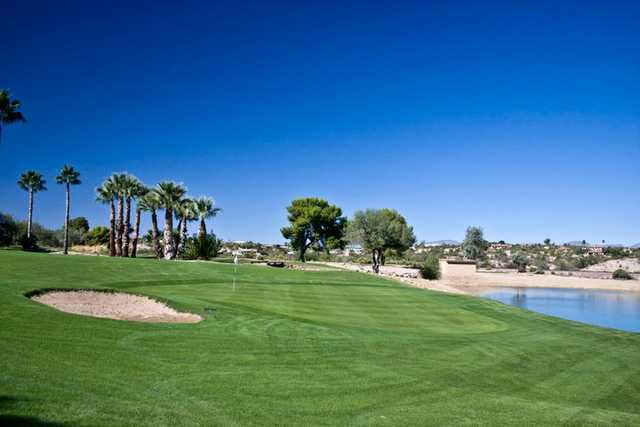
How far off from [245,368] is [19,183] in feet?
213

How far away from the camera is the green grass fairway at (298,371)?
7.31m

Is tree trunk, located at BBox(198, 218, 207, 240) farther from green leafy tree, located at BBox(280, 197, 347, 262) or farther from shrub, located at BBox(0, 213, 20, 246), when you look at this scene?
green leafy tree, located at BBox(280, 197, 347, 262)

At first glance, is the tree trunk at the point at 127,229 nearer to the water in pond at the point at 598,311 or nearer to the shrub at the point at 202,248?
the shrub at the point at 202,248

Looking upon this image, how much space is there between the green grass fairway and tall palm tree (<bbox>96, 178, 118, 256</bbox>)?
124 ft

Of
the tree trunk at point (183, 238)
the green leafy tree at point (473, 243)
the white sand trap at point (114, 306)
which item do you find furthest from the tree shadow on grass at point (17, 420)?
the green leafy tree at point (473, 243)

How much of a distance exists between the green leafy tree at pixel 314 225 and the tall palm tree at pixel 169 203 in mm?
39338

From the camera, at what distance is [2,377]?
732 centimetres

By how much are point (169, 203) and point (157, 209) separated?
132 inches

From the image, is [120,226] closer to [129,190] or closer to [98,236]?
[129,190]

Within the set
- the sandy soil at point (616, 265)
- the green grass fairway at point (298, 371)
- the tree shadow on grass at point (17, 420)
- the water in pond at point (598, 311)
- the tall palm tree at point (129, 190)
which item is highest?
the tall palm tree at point (129, 190)

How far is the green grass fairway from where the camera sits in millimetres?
7312

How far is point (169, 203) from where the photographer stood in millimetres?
54875

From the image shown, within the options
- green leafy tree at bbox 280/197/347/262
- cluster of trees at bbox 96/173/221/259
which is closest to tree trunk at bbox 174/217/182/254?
cluster of trees at bbox 96/173/221/259

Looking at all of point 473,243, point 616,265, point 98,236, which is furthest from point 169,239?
point 616,265
